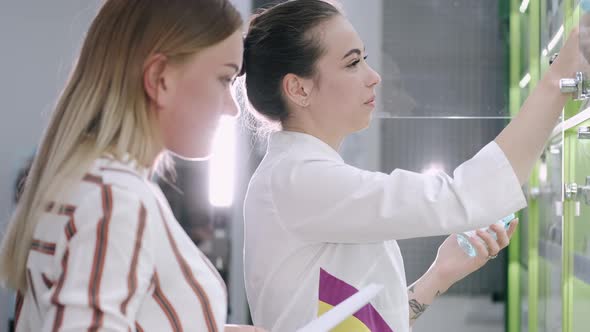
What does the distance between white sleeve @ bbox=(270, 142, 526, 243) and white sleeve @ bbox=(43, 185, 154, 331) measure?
17.8 inches

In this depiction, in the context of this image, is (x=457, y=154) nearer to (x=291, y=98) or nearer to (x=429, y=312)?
(x=429, y=312)

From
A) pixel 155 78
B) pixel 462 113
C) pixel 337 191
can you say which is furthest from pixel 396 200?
pixel 462 113

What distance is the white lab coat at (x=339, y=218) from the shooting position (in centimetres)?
109

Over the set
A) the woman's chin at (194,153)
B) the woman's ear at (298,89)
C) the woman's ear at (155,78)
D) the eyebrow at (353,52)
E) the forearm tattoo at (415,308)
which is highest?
the eyebrow at (353,52)

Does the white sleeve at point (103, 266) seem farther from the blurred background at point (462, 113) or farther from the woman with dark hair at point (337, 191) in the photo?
the blurred background at point (462, 113)

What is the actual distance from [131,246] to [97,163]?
96 millimetres

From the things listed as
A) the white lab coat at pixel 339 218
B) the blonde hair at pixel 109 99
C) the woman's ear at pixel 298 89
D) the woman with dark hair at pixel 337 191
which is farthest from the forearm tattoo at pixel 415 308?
the blonde hair at pixel 109 99

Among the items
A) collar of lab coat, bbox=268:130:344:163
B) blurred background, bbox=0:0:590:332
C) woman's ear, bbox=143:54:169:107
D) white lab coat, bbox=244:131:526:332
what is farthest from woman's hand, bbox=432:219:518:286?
woman's ear, bbox=143:54:169:107

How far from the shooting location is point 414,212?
110cm

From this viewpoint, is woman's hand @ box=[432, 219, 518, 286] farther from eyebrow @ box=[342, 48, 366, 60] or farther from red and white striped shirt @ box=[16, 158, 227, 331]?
red and white striped shirt @ box=[16, 158, 227, 331]

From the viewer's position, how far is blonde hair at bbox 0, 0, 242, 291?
2.53 feet

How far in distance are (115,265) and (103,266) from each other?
0.04ft

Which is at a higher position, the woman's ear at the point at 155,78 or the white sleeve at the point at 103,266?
the woman's ear at the point at 155,78

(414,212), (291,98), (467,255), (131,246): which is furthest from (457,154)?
(131,246)
